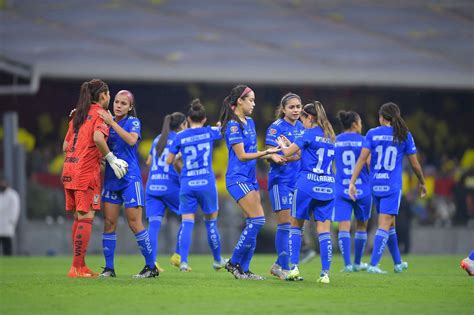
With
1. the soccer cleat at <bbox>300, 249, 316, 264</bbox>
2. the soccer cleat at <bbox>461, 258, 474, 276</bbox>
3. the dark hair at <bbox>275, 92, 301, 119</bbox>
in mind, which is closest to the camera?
the dark hair at <bbox>275, 92, 301, 119</bbox>

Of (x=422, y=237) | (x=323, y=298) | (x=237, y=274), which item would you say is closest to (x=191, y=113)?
(x=237, y=274)

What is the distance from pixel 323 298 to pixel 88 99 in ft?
12.6

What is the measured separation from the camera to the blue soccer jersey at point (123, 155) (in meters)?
13.5

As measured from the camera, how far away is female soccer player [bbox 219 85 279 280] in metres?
13.4

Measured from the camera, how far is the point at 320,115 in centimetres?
1348

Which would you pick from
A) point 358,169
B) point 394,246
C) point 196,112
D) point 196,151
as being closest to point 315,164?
point 196,112

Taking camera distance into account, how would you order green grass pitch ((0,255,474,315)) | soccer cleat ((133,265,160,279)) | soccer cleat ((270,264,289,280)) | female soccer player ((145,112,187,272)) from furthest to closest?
female soccer player ((145,112,187,272)) → soccer cleat ((270,264,289,280)) → soccer cleat ((133,265,160,279)) → green grass pitch ((0,255,474,315))

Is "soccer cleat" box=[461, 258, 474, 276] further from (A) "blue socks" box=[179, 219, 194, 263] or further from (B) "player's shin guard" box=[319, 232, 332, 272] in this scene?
(A) "blue socks" box=[179, 219, 194, 263]

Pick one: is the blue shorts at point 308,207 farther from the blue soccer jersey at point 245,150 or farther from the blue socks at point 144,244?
the blue socks at point 144,244

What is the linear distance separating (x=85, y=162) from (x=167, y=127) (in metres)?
3.90

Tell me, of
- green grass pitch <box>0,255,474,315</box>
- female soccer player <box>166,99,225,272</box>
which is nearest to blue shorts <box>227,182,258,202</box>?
green grass pitch <box>0,255,474,315</box>

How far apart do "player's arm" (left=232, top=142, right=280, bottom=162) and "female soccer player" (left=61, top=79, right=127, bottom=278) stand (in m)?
1.32

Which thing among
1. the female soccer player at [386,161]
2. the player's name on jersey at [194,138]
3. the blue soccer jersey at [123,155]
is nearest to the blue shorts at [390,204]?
the female soccer player at [386,161]

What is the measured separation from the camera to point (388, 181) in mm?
16562
